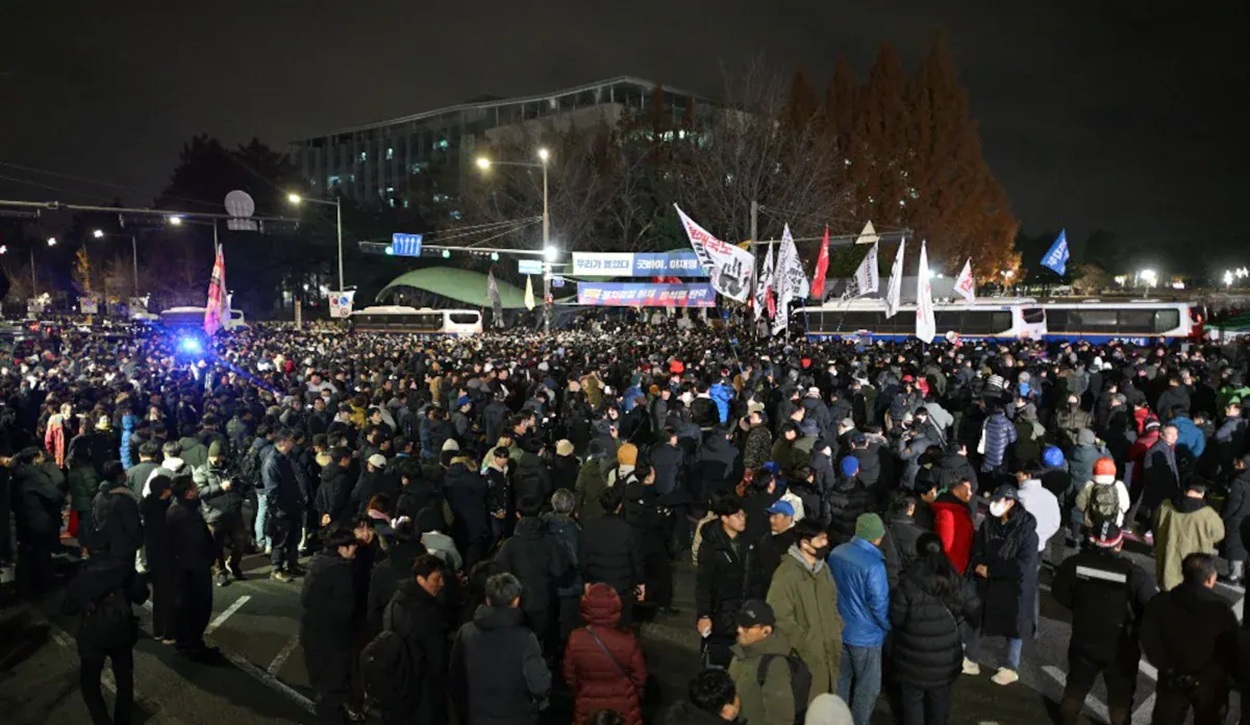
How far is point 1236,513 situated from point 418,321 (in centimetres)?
3949

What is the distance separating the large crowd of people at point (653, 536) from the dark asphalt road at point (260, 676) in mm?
249

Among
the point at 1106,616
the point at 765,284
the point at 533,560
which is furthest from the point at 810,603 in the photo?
→ the point at 765,284

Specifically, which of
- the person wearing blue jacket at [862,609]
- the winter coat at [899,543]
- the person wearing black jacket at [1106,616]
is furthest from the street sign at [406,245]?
the person wearing black jacket at [1106,616]

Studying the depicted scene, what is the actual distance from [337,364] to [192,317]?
33845 mm

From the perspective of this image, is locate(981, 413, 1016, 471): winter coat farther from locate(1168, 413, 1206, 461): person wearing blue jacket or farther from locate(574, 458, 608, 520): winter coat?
locate(574, 458, 608, 520): winter coat

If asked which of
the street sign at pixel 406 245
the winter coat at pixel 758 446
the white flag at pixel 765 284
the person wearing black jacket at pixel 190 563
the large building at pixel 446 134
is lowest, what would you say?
the person wearing black jacket at pixel 190 563

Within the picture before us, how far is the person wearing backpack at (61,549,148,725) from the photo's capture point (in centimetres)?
540

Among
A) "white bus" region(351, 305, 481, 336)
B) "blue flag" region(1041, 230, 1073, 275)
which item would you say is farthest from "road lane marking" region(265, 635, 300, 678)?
"white bus" region(351, 305, 481, 336)

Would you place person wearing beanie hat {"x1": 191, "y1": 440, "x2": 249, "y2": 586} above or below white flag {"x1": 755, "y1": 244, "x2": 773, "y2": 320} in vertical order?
below

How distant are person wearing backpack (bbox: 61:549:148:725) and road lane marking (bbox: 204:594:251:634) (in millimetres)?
1892

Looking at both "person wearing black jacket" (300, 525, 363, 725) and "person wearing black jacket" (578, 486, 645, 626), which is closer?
"person wearing black jacket" (300, 525, 363, 725)

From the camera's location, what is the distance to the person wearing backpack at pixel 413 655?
4.39m

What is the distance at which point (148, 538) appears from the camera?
22.9ft

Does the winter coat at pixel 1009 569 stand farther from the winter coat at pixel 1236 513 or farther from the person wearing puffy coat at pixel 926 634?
the winter coat at pixel 1236 513
